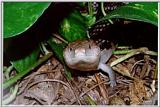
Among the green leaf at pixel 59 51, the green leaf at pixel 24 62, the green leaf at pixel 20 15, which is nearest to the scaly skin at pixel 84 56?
the green leaf at pixel 59 51


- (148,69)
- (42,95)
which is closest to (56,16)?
(42,95)

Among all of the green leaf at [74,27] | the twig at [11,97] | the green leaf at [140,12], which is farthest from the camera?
the green leaf at [74,27]

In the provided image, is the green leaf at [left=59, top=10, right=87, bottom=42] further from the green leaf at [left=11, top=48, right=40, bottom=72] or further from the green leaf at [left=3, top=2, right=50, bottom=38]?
the green leaf at [left=3, top=2, right=50, bottom=38]

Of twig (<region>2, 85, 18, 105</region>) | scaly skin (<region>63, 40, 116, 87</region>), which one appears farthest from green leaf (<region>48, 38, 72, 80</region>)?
twig (<region>2, 85, 18, 105</region>)

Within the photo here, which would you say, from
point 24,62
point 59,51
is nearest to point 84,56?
point 59,51

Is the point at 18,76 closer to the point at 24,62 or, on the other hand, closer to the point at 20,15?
the point at 24,62

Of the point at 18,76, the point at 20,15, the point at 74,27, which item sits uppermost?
the point at 20,15

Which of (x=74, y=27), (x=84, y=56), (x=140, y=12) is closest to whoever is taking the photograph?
(x=140, y=12)

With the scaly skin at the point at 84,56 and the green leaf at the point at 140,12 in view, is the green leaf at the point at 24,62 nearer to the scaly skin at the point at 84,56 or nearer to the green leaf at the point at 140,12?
the scaly skin at the point at 84,56
